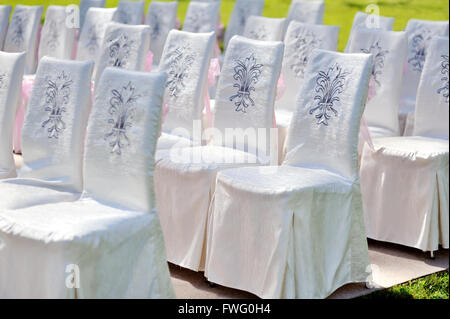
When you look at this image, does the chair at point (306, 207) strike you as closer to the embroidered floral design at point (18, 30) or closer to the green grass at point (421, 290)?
the green grass at point (421, 290)

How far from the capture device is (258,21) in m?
5.31

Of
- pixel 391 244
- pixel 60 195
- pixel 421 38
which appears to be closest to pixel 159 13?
pixel 421 38

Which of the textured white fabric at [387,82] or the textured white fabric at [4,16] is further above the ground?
the textured white fabric at [4,16]

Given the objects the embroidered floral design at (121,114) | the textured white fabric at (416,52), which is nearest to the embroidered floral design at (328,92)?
the embroidered floral design at (121,114)

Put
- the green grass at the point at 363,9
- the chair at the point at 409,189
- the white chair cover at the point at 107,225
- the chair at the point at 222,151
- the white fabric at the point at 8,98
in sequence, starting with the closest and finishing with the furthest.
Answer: the white chair cover at the point at 107,225
the white fabric at the point at 8,98
the chair at the point at 222,151
the chair at the point at 409,189
the green grass at the point at 363,9

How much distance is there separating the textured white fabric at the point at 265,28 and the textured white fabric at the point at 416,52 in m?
0.88

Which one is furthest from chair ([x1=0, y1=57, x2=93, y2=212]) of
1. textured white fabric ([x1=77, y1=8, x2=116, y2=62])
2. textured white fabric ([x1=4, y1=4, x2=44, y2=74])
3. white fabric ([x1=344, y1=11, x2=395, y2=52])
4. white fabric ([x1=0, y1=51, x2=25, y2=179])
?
white fabric ([x1=344, y1=11, x2=395, y2=52])

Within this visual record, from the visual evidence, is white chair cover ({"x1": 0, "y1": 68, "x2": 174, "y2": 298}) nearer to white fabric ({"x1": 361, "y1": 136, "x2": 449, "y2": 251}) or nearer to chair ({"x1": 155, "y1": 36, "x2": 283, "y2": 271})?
chair ({"x1": 155, "y1": 36, "x2": 283, "y2": 271})

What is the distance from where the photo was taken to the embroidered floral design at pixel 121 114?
259cm

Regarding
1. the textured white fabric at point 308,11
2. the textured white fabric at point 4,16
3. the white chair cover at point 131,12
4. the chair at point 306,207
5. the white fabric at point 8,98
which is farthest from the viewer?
the white chair cover at point 131,12

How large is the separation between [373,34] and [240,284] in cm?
189

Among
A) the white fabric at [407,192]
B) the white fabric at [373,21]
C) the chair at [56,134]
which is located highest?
the white fabric at [373,21]

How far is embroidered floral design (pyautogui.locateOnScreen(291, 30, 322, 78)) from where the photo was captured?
4.46 meters
